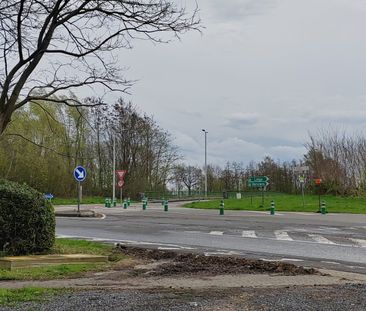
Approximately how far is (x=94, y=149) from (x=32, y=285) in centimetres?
5820

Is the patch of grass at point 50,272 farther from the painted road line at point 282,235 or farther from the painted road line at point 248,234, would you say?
the painted road line at point 248,234

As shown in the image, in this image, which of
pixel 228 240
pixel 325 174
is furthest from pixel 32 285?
pixel 325 174

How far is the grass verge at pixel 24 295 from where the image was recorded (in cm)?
680

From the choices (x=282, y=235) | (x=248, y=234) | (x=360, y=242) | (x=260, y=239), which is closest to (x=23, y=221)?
(x=260, y=239)

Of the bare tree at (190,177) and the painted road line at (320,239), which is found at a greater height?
the bare tree at (190,177)

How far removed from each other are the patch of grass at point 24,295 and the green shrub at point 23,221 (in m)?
3.31

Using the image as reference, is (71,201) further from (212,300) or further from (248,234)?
(212,300)

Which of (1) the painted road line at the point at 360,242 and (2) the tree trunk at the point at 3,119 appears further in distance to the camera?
(1) the painted road line at the point at 360,242

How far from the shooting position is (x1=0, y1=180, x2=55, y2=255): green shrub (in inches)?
432

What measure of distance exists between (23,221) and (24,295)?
13.3ft

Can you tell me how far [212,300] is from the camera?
6.86 meters

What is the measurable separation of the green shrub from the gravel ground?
13.2 feet

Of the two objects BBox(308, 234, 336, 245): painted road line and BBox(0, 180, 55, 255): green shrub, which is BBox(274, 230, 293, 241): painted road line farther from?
BBox(0, 180, 55, 255): green shrub

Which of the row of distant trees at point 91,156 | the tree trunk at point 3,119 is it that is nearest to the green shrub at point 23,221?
the tree trunk at point 3,119
